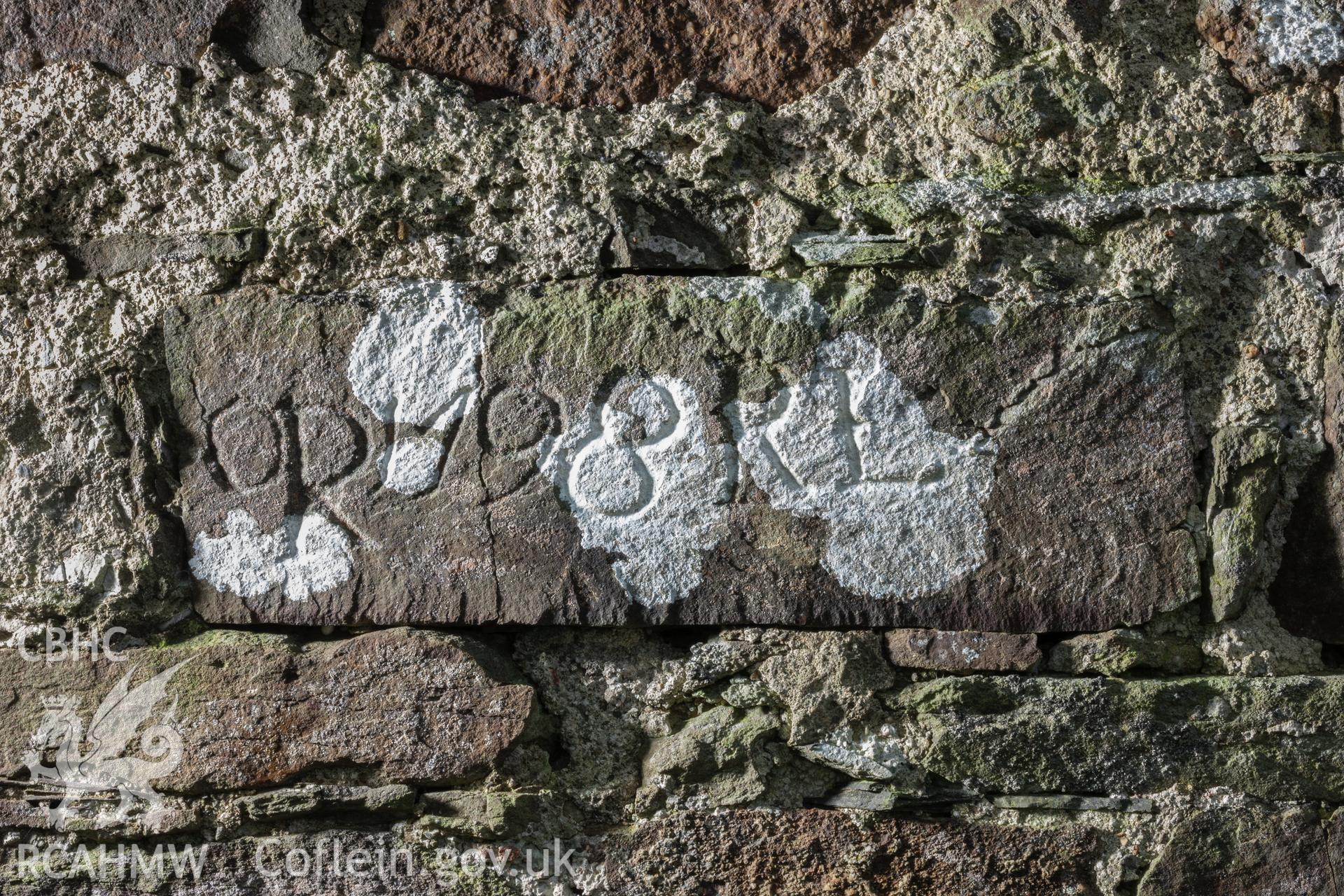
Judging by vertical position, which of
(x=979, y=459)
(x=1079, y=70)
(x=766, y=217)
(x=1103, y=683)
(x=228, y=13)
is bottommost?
(x=1103, y=683)

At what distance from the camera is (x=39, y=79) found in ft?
5.75

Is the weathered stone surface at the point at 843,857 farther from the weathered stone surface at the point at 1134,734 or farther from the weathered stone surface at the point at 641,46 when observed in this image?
the weathered stone surface at the point at 641,46

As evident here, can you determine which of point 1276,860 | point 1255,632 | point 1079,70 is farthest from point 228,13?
point 1276,860

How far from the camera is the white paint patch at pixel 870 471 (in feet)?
5.27

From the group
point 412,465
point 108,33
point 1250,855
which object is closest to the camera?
point 1250,855

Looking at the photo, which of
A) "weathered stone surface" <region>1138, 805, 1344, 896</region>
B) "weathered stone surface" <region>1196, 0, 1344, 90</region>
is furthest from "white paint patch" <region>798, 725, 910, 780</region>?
"weathered stone surface" <region>1196, 0, 1344, 90</region>

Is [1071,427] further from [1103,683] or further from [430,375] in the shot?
[430,375]

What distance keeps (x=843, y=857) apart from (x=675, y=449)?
2.11 ft

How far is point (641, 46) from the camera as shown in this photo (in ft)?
5.71

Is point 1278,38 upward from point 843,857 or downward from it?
upward

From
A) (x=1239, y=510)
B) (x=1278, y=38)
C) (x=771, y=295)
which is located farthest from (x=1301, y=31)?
(x=771, y=295)

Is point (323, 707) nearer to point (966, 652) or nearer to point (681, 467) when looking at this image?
point (681, 467)

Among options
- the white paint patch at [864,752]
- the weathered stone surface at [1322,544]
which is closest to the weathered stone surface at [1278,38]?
the weathered stone surface at [1322,544]

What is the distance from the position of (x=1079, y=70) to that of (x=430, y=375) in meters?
1.11
